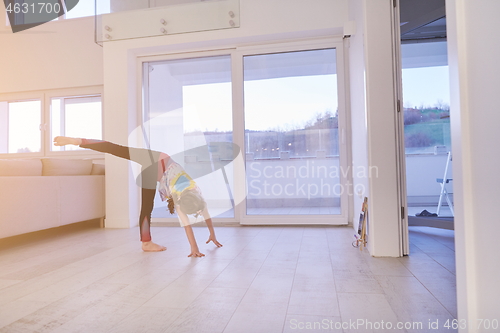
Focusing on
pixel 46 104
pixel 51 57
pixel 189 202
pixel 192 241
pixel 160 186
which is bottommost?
pixel 192 241

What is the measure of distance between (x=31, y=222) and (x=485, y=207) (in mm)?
3534

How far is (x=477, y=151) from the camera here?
99 centimetres

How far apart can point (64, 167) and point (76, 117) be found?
1.65 metres

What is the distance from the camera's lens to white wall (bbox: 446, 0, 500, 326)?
958 mm

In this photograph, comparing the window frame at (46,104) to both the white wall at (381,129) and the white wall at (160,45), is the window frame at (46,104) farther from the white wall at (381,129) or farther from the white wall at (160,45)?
the white wall at (381,129)

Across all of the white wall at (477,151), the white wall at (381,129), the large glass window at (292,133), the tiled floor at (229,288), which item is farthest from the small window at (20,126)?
the white wall at (477,151)

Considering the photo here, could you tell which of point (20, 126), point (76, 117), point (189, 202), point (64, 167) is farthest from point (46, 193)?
point (20, 126)

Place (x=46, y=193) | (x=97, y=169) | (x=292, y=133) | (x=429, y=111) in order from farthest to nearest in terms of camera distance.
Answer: (x=97, y=169) < (x=292, y=133) < (x=429, y=111) < (x=46, y=193)

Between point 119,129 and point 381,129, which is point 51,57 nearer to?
point 119,129

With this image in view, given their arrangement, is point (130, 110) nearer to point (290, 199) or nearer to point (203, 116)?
point (203, 116)

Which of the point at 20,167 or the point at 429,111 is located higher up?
the point at 429,111

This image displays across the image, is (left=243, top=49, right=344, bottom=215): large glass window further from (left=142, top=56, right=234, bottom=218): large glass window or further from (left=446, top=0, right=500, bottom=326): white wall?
(left=446, top=0, right=500, bottom=326): white wall

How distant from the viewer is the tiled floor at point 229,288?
4.49 feet

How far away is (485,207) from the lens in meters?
0.98
